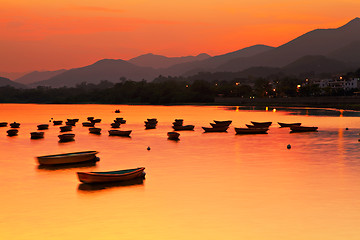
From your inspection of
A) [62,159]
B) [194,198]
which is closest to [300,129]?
[62,159]

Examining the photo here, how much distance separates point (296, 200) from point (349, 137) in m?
52.2

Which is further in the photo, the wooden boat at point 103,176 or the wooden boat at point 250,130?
the wooden boat at point 250,130

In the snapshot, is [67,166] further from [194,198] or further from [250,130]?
[250,130]

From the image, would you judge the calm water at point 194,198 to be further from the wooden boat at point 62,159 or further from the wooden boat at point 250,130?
the wooden boat at point 250,130

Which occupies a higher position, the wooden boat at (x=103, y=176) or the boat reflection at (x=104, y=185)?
the wooden boat at (x=103, y=176)

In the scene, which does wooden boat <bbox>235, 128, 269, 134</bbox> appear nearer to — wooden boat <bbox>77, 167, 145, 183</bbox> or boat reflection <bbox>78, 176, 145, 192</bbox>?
boat reflection <bbox>78, 176, 145, 192</bbox>

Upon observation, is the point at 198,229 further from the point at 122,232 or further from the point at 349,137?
the point at 349,137

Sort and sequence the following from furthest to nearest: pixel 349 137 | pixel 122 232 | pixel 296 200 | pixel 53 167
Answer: pixel 349 137 < pixel 53 167 < pixel 296 200 < pixel 122 232

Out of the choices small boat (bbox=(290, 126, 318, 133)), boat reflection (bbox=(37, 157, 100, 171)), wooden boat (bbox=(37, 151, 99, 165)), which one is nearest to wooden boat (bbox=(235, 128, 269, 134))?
→ small boat (bbox=(290, 126, 318, 133))

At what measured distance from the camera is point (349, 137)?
255 feet

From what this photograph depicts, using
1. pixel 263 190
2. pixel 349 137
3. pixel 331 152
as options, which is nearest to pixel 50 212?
pixel 263 190

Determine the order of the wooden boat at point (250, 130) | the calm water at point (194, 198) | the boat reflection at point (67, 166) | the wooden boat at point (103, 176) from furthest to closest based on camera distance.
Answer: the wooden boat at point (250, 130) < the boat reflection at point (67, 166) < the wooden boat at point (103, 176) < the calm water at point (194, 198)

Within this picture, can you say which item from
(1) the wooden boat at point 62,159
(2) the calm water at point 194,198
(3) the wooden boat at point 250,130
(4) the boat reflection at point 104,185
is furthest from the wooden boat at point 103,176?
(3) the wooden boat at point 250,130

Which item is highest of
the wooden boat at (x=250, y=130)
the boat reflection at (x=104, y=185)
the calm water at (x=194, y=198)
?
the wooden boat at (x=250, y=130)
